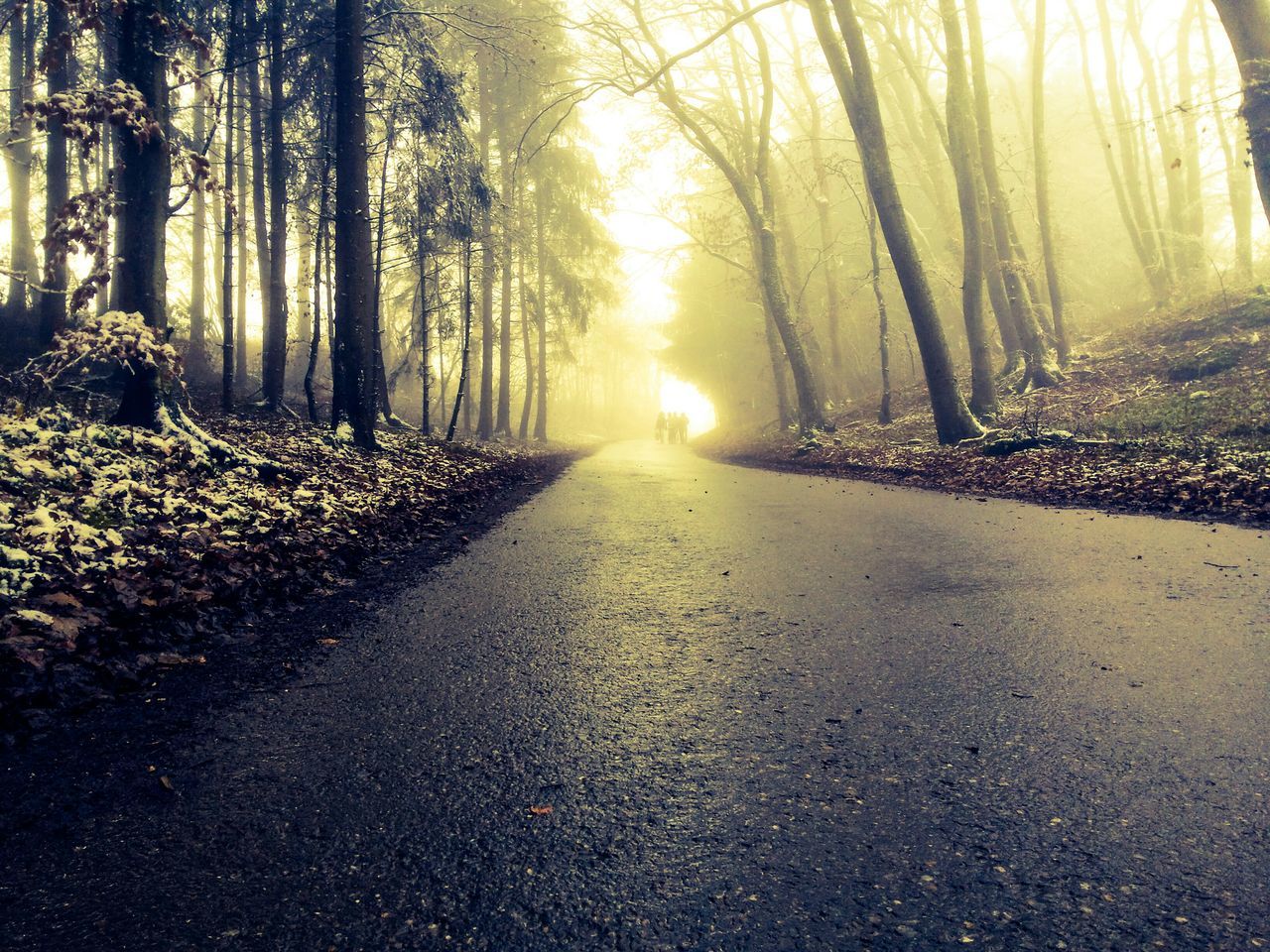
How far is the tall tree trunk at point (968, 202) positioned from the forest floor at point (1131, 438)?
3.17 feet

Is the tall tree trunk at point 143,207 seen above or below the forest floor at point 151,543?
above

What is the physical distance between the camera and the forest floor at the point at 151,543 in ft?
10.2

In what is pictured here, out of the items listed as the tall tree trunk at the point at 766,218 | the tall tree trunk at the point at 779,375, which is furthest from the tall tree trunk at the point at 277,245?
the tall tree trunk at the point at 779,375

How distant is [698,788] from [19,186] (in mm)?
29586

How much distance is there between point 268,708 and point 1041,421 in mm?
14920

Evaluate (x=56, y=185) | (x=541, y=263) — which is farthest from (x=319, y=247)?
(x=541, y=263)

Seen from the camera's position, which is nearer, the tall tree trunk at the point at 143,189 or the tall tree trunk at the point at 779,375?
the tall tree trunk at the point at 143,189

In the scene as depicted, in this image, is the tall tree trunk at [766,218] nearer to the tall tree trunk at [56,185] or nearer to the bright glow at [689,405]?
the tall tree trunk at [56,185]

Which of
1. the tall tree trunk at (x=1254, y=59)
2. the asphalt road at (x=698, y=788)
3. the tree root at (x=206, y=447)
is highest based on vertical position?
the tall tree trunk at (x=1254, y=59)

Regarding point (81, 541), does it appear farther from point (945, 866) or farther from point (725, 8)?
point (725, 8)

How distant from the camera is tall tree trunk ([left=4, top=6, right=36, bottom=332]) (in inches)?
668

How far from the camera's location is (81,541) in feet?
14.0

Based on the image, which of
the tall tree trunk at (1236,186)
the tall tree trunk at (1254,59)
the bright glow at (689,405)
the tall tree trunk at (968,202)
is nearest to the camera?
the tall tree trunk at (1254,59)

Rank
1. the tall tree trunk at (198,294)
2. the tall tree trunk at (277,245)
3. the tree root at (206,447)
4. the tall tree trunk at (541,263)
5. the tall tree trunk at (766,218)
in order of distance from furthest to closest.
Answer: the tall tree trunk at (541,263), the tall tree trunk at (198,294), the tall tree trunk at (766,218), the tall tree trunk at (277,245), the tree root at (206,447)
